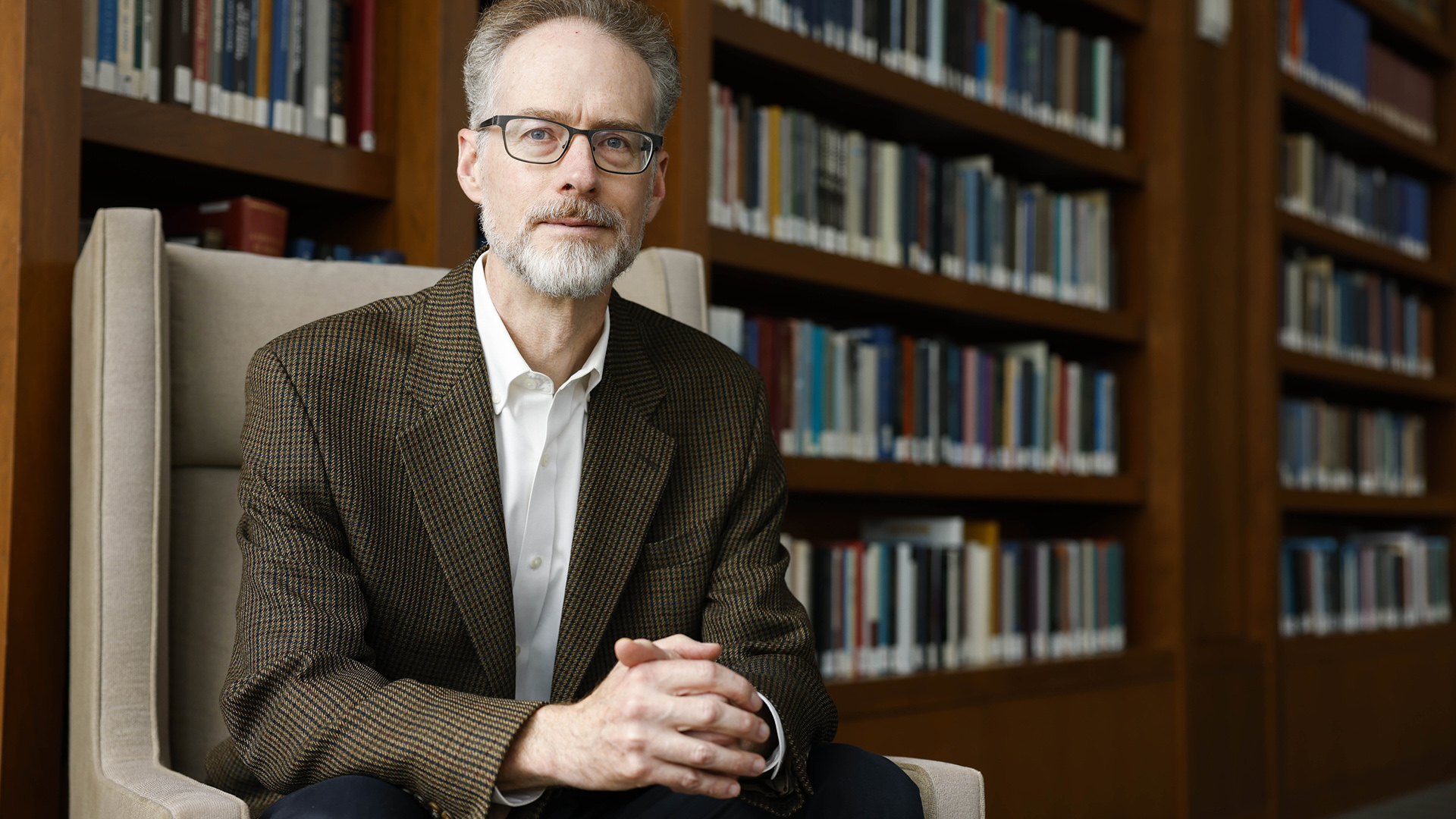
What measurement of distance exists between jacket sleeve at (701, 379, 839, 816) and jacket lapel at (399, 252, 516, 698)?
8.9 inches

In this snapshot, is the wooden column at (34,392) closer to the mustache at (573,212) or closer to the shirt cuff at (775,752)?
the mustache at (573,212)

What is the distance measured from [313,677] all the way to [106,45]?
104 cm

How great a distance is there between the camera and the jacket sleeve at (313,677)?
1.02 meters

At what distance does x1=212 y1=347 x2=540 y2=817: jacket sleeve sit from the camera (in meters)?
1.02

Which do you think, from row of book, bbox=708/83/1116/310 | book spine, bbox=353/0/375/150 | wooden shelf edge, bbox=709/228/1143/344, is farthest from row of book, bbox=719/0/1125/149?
book spine, bbox=353/0/375/150

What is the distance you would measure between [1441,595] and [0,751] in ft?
14.4

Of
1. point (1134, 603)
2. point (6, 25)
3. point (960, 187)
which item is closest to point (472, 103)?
point (6, 25)

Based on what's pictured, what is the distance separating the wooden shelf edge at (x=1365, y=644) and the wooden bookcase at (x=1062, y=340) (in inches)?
0.5

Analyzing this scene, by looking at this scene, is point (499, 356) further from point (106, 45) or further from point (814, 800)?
point (106, 45)

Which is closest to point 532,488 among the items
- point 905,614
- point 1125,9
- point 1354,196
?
point 905,614

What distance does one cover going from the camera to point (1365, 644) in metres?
3.72

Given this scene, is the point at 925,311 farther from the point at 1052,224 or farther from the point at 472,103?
the point at 472,103

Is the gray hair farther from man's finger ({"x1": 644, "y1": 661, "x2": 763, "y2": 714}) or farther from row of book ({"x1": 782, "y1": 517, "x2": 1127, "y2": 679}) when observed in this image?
row of book ({"x1": 782, "y1": 517, "x2": 1127, "y2": 679})

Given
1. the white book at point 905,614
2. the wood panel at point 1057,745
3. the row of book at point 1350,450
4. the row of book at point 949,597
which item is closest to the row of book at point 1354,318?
the row of book at point 1350,450
